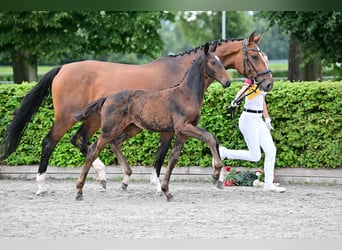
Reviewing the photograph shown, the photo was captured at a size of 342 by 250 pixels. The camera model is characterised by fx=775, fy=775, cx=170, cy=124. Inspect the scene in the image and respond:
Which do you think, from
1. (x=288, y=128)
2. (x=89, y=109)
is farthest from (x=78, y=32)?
(x=89, y=109)

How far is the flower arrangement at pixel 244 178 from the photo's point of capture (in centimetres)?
1083

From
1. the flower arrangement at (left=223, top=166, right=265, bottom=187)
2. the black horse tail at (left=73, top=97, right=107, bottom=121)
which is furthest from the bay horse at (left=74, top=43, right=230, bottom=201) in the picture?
the flower arrangement at (left=223, top=166, right=265, bottom=187)

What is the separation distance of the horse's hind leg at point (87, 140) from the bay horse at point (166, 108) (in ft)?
2.17

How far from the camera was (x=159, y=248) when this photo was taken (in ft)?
19.7

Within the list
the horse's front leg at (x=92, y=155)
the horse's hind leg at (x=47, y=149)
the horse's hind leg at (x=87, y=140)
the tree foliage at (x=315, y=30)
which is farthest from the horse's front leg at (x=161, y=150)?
the tree foliage at (x=315, y=30)

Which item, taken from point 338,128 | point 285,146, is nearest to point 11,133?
point 285,146

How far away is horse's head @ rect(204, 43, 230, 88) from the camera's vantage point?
876cm

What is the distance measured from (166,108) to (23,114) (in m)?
2.25

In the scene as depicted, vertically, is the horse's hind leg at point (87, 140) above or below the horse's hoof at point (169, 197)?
above

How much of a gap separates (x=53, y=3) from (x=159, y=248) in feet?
6.85

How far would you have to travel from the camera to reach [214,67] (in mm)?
8812

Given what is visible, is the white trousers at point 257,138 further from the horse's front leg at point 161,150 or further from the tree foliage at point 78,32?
the tree foliage at point 78,32

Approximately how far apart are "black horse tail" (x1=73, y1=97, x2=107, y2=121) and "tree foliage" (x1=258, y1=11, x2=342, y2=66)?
7.84 meters

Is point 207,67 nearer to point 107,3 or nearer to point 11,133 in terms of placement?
point 11,133
